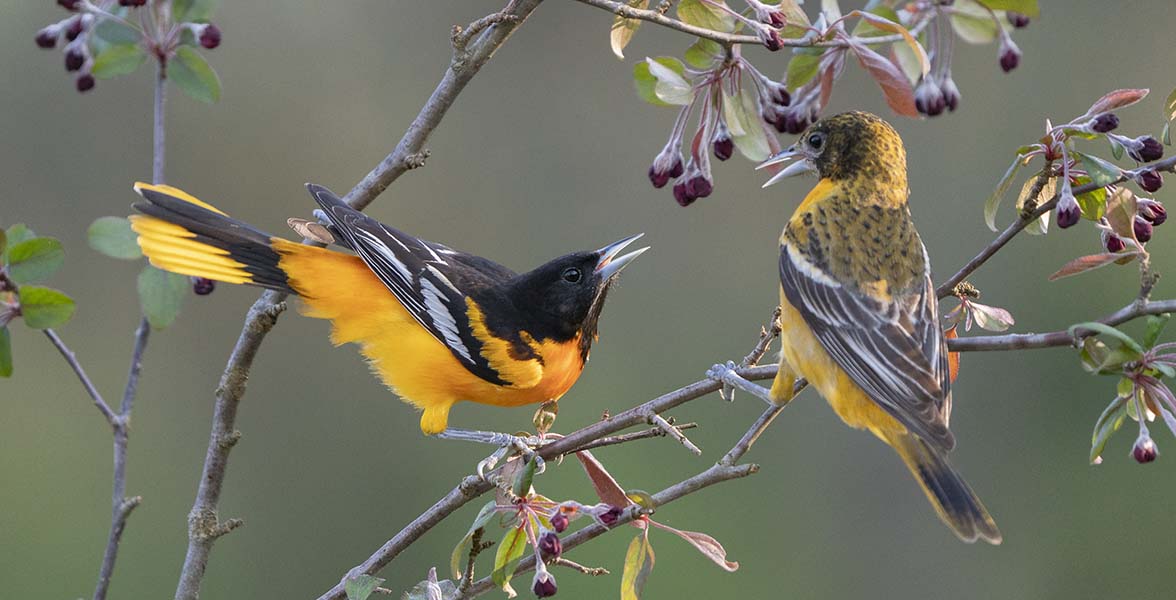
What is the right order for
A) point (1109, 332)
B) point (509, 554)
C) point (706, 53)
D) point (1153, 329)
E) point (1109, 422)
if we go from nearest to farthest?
point (1109, 332), point (1153, 329), point (1109, 422), point (509, 554), point (706, 53)

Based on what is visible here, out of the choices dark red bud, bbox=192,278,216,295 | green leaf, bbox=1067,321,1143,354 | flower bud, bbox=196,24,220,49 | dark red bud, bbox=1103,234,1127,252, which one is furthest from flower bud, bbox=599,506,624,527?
flower bud, bbox=196,24,220,49

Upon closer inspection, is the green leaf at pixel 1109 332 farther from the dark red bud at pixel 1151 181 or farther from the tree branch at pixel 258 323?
the tree branch at pixel 258 323

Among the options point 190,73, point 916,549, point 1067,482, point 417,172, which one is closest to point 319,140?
point 417,172

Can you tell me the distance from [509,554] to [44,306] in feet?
3.06

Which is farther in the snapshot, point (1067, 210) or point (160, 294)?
point (160, 294)

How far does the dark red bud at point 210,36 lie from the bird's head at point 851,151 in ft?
4.33

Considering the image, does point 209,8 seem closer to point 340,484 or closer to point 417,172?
point 340,484

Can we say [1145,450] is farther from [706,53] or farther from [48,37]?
[48,37]

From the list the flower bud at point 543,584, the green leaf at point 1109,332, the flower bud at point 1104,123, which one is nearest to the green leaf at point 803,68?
the flower bud at point 1104,123

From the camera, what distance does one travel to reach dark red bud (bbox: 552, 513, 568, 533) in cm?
225

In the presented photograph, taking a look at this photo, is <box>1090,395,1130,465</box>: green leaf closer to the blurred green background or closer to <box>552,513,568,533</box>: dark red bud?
<box>552,513,568,533</box>: dark red bud

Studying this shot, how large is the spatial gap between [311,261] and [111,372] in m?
5.67

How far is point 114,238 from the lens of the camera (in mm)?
2828

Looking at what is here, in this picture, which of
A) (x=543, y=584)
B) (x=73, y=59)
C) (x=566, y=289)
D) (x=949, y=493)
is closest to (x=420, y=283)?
(x=566, y=289)
